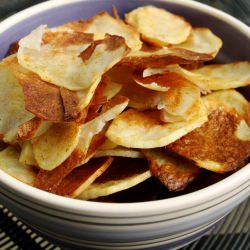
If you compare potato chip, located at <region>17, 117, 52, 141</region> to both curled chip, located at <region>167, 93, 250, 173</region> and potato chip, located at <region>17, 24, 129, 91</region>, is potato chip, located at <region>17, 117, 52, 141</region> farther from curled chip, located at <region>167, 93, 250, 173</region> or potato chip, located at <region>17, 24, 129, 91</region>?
curled chip, located at <region>167, 93, 250, 173</region>

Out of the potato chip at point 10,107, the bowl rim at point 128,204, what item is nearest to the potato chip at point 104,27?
the potato chip at point 10,107

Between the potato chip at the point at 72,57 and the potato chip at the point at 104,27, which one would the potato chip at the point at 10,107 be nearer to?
the potato chip at the point at 72,57

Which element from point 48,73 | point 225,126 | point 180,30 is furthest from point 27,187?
point 180,30

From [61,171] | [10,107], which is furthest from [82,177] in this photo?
[10,107]

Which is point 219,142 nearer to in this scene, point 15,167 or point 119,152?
point 119,152

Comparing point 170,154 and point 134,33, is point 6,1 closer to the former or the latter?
point 134,33

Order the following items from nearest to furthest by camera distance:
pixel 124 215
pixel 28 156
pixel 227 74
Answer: pixel 124 215 → pixel 28 156 → pixel 227 74

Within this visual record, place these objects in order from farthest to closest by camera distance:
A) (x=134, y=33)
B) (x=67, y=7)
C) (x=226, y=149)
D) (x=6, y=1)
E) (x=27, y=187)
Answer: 1. (x=6, y=1)
2. (x=67, y=7)
3. (x=134, y=33)
4. (x=226, y=149)
5. (x=27, y=187)
